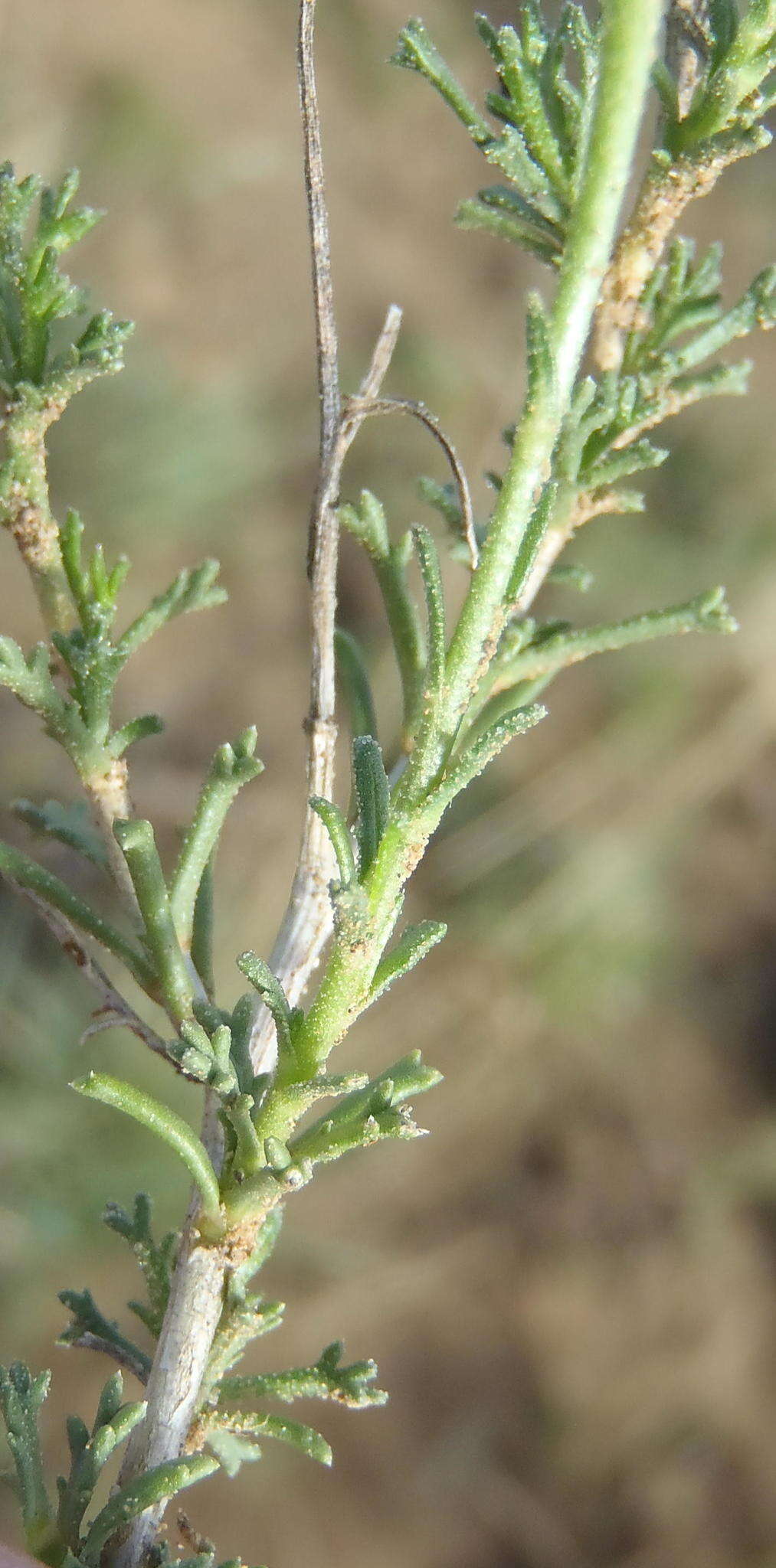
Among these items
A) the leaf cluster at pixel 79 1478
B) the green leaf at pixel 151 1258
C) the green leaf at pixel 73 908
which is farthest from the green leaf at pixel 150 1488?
the green leaf at pixel 73 908

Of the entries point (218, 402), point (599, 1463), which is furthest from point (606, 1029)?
point (218, 402)

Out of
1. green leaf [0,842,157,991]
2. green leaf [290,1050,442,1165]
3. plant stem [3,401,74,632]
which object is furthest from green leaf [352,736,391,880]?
plant stem [3,401,74,632]

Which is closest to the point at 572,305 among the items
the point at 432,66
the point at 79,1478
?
the point at 432,66

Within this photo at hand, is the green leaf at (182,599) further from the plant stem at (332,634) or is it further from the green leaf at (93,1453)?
the green leaf at (93,1453)

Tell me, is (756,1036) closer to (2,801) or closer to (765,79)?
(2,801)

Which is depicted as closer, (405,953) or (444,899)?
(405,953)

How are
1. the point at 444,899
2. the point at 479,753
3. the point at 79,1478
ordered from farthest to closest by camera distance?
the point at 444,899 → the point at 79,1478 → the point at 479,753

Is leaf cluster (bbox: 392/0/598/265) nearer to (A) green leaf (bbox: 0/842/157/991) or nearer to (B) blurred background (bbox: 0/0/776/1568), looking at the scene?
(A) green leaf (bbox: 0/842/157/991)

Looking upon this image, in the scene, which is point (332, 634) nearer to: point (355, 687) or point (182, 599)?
point (355, 687)
